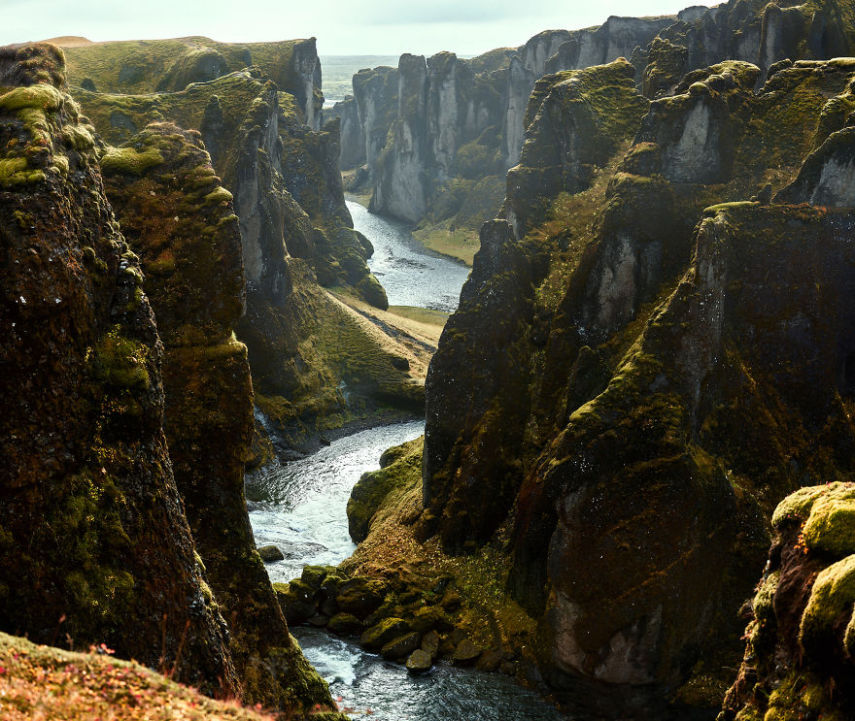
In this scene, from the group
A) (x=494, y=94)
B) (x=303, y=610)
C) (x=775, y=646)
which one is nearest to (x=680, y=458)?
(x=775, y=646)

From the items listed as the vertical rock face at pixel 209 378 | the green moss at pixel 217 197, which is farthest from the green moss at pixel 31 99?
the green moss at pixel 217 197

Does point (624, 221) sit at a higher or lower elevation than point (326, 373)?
higher

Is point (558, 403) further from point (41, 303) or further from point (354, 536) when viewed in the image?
point (41, 303)

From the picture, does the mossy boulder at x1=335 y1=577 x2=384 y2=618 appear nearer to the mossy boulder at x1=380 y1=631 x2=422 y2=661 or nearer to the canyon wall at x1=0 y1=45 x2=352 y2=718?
the mossy boulder at x1=380 y1=631 x2=422 y2=661

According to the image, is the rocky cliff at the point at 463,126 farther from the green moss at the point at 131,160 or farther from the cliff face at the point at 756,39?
the green moss at the point at 131,160

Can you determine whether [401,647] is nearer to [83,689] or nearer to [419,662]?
[419,662]
